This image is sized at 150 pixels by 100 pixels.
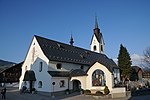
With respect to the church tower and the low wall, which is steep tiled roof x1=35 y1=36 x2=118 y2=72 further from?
the church tower

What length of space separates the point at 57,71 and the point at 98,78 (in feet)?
25.7

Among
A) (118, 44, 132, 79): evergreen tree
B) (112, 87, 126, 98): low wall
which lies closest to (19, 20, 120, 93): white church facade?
(112, 87, 126, 98): low wall

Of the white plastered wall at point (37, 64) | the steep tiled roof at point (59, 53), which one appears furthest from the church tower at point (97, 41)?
the white plastered wall at point (37, 64)

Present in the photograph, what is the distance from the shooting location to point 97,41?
195 feet

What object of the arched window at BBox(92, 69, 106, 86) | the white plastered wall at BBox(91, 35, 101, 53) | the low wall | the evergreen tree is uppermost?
the white plastered wall at BBox(91, 35, 101, 53)

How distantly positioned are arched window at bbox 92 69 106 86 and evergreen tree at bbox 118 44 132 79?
16561mm

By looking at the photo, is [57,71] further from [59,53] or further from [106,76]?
[106,76]

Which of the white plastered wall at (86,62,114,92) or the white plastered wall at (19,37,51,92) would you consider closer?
the white plastered wall at (86,62,114,92)

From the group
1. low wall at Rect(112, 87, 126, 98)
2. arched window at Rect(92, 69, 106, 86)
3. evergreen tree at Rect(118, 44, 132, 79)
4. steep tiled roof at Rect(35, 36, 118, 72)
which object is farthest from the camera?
evergreen tree at Rect(118, 44, 132, 79)

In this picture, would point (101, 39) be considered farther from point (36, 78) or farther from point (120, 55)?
point (36, 78)

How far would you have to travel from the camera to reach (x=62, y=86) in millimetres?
31656

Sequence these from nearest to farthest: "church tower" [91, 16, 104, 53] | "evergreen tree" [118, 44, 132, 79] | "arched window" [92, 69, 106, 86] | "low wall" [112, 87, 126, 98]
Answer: "low wall" [112, 87, 126, 98] < "arched window" [92, 69, 106, 86] < "evergreen tree" [118, 44, 132, 79] < "church tower" [91, 16, 104, 53]

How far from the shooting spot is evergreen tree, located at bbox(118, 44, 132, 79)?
144 ft

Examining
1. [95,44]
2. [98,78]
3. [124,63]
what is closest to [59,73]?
[98,78]
